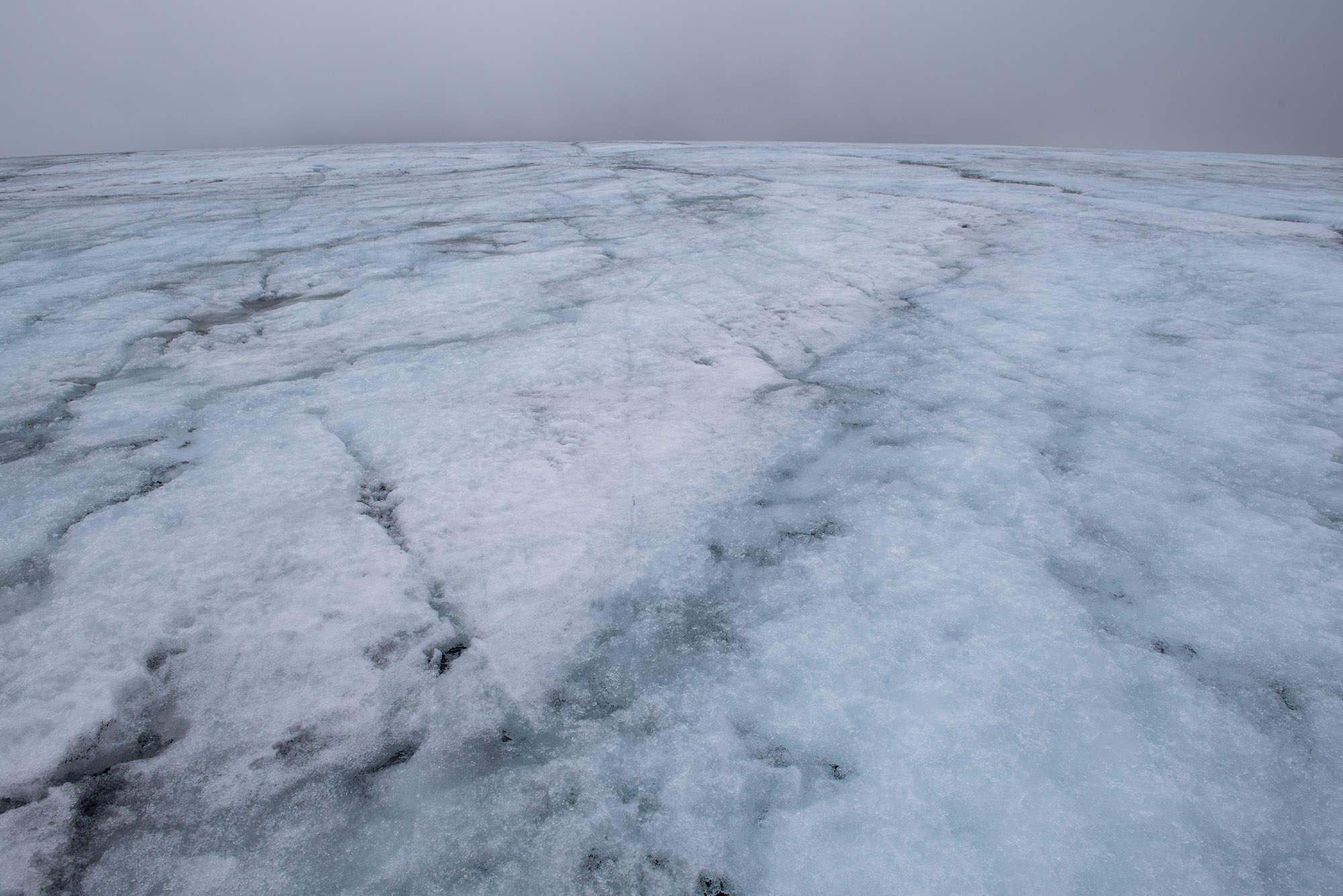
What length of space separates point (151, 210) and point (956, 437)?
11.9 feet

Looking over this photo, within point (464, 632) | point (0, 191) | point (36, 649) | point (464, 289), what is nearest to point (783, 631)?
point (464, 632)

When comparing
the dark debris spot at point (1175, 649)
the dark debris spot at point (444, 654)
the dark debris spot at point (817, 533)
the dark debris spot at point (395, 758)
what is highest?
the dark debris spot at point (817, 533)

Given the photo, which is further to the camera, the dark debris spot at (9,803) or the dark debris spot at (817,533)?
the dark debris spot at (817,533)

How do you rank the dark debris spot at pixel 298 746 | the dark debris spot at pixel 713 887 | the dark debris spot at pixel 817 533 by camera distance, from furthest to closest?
1. the dark debris spot at pixel 817 533
2. the dark debris spot at pixel 298 746
3. the dark debris spot at pixel 713 887

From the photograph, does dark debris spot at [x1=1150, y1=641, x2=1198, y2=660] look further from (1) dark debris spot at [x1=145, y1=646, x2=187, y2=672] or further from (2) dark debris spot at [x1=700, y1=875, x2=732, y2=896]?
(1) dark debris spot at [x1=145, y1=646, x2=187, y2=672]

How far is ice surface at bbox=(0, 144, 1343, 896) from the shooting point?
0.58 m

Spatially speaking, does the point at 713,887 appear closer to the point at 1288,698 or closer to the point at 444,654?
the point at 444,654

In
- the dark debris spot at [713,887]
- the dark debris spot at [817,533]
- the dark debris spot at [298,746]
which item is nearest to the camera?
the dark debris spot at [713,887]

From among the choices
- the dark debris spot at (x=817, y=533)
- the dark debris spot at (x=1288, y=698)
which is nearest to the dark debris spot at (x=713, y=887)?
the dark debris spot at (x=817, y=533)

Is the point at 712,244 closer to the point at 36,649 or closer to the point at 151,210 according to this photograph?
the point at 36,649

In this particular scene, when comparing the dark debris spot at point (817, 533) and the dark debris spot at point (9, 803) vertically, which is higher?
the dark debris spot at point (817, 533)

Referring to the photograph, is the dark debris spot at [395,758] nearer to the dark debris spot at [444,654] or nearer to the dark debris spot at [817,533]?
the dark debris spot at [444,654]

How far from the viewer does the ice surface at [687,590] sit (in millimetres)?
578

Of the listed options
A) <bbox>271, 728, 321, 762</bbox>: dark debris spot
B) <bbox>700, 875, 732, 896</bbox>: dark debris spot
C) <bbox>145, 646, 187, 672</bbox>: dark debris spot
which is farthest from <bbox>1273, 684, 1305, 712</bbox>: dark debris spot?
<bbox>145, 646, 187, 672</bbox>: dark debris spot
